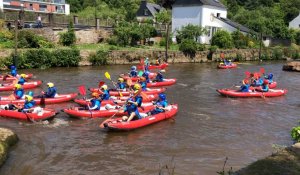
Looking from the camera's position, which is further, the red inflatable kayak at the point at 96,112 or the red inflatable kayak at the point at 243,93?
the red inflatable kayak at the point at 243,93

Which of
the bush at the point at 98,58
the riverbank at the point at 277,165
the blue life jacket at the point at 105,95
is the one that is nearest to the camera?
the riverbank at the point at 277,165

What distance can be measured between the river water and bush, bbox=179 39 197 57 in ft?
58.1

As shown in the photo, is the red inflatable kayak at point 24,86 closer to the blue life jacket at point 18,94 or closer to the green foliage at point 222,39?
the blue life jacket at point 18,94

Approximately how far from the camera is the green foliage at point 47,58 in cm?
2905

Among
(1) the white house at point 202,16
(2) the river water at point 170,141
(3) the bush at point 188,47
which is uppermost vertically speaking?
(1) the white house at point 202,16

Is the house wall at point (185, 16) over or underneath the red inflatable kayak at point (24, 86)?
over

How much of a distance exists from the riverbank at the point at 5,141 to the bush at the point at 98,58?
2024 centimetres

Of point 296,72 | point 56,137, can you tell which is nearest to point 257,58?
point 296,72

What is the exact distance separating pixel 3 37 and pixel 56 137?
2058cm

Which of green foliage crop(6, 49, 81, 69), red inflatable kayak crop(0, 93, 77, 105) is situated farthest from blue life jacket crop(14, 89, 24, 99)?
green foliage crop(6, 49, 81, 69)

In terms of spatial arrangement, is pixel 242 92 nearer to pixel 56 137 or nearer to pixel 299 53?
pixel 56 137

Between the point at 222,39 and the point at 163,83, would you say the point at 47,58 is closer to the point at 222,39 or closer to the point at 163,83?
the point at 163,83

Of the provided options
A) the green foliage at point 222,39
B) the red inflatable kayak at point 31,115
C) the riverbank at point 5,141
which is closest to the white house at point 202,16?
the green foliage at point 222,39

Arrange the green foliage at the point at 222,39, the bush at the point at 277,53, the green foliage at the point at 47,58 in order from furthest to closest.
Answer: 1. the bush at the point at 277,53
2. the green foliage at the point at 222,39
3. the green foliage at the point at 47,58
